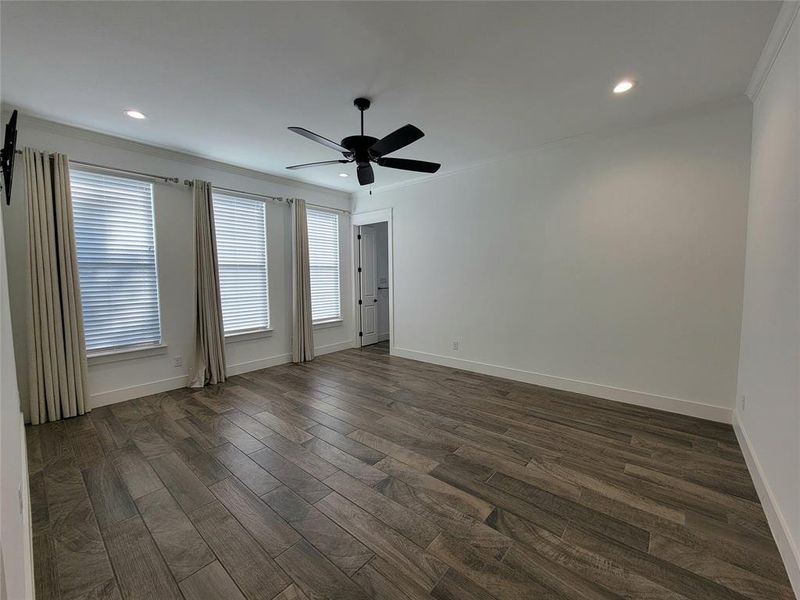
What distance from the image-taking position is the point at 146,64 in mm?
2289

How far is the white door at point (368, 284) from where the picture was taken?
6.32 metres

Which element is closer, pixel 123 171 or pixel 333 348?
pixel 123 171

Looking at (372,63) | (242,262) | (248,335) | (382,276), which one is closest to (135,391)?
(248,335)

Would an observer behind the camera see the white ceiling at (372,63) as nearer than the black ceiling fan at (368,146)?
Yes

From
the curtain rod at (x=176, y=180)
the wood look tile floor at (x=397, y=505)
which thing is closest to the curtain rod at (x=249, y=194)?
the curtain rod at (x=176, y=180)

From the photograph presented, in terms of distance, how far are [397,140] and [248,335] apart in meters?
3.54

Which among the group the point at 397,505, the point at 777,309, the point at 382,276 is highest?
the point at 382,276

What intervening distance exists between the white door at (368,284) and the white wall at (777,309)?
5.08m

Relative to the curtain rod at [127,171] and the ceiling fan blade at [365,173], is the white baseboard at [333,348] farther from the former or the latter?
the ceiling fan blade at [365,173]

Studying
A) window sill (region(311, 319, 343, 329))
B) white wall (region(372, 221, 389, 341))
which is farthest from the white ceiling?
white wall (region(372, 221, 389, 341))

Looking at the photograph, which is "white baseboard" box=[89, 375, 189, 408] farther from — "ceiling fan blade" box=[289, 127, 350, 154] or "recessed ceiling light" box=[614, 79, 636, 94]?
"recessed ceiling light" box=[614, 79, 636, 94]

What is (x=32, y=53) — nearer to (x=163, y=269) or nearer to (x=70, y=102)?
(x=70, y=102)

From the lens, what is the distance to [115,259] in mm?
3576

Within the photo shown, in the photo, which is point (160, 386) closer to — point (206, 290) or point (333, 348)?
point (206, 290)
